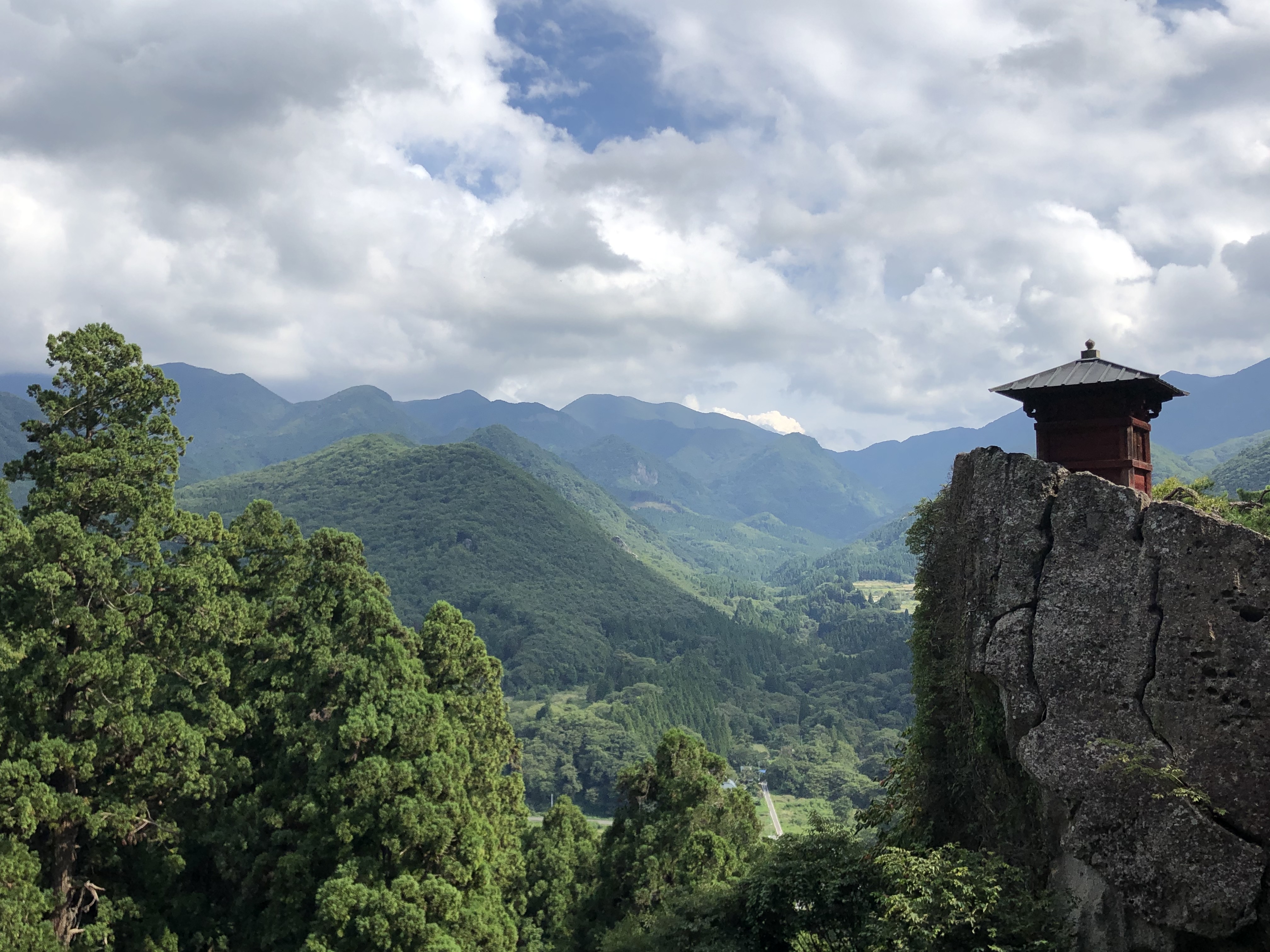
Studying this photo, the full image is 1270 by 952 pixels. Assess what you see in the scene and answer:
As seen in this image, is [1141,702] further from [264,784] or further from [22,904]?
[22,904]

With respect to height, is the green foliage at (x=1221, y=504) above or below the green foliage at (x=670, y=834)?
above

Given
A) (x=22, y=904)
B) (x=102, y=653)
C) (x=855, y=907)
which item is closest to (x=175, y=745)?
(x=102, y=653)

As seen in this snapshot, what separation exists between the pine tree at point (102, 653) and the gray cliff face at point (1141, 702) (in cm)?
1882

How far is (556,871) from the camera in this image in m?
37.3

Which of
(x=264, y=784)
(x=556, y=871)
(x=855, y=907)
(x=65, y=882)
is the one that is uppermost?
(x=264, y=784)

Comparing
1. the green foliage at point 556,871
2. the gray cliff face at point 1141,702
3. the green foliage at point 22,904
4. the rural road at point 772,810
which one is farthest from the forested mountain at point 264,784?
the rural road at point 772,810

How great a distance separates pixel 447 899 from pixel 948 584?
47.5 ft

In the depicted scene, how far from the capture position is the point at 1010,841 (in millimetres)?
14188

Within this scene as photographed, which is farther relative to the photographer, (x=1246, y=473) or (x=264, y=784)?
(x=1246, y=473)

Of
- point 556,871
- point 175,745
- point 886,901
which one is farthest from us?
point 556,871

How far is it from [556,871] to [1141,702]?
3060 cm

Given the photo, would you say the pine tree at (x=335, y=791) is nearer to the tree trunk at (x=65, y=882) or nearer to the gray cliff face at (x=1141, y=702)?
the tree trunk at (x=65, y=882)

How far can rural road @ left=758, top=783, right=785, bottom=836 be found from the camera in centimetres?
11119

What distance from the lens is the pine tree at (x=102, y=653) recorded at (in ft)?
62.8
